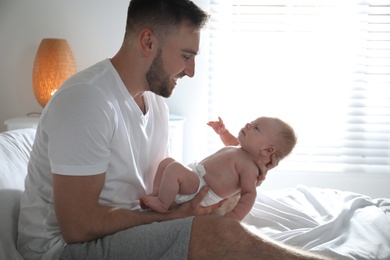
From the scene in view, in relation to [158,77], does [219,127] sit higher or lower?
lower

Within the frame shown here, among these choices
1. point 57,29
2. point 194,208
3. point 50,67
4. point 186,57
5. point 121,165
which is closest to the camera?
point 121,165

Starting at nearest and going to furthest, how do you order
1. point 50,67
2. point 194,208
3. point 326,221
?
1. point 194,208
2. point 326,221
3. point 50,67

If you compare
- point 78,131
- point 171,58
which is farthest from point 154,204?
point 171,58

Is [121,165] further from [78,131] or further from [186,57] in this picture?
[186,57]

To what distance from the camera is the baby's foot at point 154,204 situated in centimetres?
185

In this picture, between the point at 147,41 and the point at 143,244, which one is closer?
the point at 143,244

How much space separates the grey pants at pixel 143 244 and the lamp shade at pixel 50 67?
1.96 metres

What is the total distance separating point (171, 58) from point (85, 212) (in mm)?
662

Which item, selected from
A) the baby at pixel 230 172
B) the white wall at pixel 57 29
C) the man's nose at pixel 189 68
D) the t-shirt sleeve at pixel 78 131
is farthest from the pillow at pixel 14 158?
the white wall at pixel 57 29

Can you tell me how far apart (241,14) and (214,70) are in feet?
1.35

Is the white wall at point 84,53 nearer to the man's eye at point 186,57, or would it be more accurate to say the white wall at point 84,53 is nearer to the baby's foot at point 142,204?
the man's eye at point 186,57

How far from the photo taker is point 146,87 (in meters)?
2.01

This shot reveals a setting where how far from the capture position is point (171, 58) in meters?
2.03

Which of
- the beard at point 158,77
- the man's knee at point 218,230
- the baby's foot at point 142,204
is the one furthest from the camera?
the beard at point 158,77
